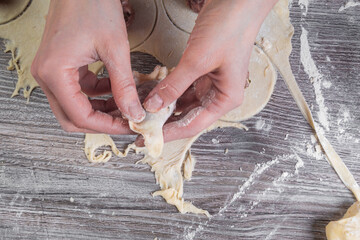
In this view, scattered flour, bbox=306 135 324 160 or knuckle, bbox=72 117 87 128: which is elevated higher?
knuckle, bbox=72 117 87 128

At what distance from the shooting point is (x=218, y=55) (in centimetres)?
78

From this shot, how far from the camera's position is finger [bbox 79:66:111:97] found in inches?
36.8

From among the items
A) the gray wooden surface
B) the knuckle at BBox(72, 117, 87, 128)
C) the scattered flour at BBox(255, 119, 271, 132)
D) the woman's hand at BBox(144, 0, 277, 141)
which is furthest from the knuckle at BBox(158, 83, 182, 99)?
the scattered flour at BBox(255, 119, 271, 132)

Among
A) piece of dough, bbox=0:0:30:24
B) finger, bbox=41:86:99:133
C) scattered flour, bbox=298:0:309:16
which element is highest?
scattered flour, bbox=298:0:309:16

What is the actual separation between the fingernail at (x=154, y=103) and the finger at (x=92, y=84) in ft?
0.74

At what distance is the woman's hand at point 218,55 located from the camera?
0.77 meters

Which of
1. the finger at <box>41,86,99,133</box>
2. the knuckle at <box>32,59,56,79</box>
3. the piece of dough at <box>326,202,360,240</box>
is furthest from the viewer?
the piece of dough at <box>326,202,360,240</box>

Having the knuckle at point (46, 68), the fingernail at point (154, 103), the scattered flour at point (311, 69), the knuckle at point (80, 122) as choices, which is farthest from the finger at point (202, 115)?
the scattered flour at point (311, 69)

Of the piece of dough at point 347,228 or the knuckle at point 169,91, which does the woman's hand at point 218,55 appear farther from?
the piece of dough at point 347,228

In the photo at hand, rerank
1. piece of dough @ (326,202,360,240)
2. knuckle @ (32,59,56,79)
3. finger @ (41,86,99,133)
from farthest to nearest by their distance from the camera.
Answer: piece of dough @ (326,202,360,240), finger @ (41,86,99,133), knuckle @ (32,59,56,79)

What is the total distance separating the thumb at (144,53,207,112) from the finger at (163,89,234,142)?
107 millimetres

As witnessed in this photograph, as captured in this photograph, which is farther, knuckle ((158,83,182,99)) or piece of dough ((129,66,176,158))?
piece of dough ((129,66,176,158))

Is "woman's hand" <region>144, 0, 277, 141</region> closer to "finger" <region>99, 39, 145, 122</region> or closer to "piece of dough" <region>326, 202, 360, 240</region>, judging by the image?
"finger" <region>99, 39, 145, 122</region>

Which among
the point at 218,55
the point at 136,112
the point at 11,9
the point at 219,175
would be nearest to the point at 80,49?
the point at 136,112
